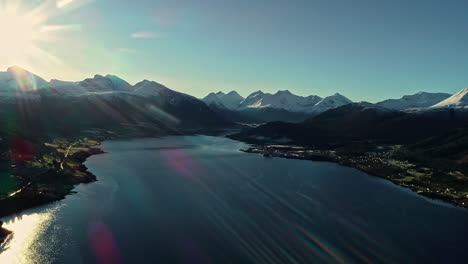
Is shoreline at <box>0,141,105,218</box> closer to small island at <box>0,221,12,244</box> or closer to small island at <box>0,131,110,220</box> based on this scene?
small island at <box>0,131,110,220</box>

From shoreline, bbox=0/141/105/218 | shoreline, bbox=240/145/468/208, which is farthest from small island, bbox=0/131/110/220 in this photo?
shoreline, bbox=240/145/468/208

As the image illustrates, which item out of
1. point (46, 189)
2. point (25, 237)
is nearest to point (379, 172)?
point (46, 189)

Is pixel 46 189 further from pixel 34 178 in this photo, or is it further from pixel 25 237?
pixel 25 237

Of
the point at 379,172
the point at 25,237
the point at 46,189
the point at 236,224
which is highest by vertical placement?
the point at 46,189

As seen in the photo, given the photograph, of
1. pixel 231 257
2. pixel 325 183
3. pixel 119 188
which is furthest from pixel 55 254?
pixel 325 183

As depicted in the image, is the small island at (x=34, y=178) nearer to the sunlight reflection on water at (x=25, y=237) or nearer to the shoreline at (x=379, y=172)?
the sunlight reflection on water at (x=25, y=237)

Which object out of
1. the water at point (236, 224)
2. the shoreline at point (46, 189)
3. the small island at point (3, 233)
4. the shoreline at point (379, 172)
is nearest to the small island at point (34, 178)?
the shoreline at point (46, 189)

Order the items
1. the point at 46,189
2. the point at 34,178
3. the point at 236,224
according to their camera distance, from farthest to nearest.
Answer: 1. the point at 34,178
2. the point at 46,189
3. the point at 236,224

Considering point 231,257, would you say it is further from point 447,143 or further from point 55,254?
point 447,143
